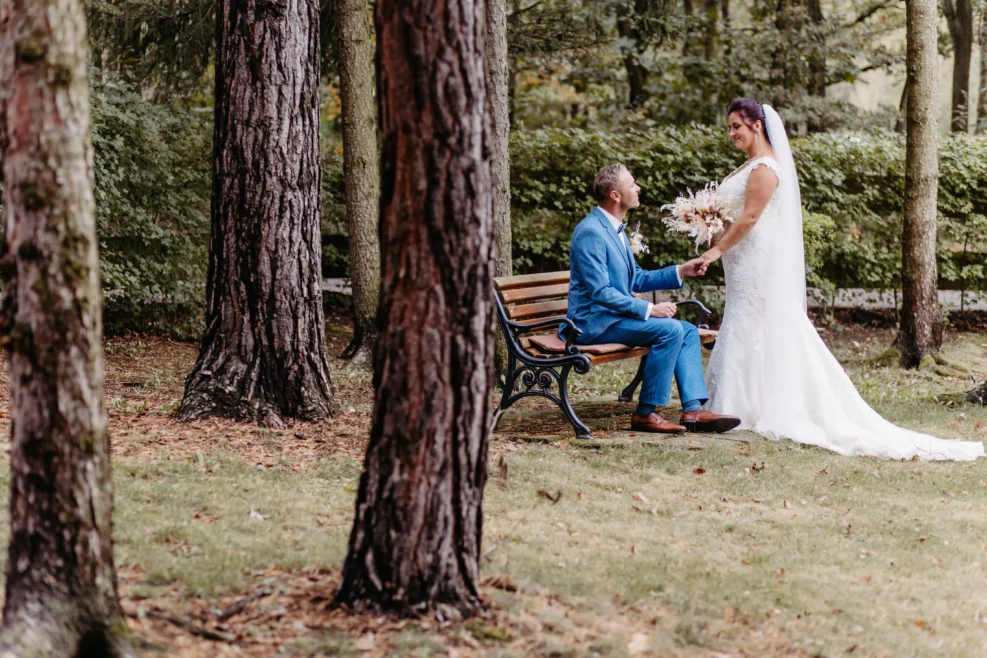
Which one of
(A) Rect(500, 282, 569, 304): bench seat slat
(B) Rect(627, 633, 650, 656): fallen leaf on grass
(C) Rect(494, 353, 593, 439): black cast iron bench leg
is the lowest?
(B) Rect(627, 633, 650, 656): fallen leaf on grass

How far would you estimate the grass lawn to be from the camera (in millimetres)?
3510

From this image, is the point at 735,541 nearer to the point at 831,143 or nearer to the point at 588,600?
the point at 588,600

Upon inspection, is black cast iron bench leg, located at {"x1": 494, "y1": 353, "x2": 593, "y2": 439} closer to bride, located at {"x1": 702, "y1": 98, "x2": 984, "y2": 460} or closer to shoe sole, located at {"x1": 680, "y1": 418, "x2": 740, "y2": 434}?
shoe sole, located at {"x1": 680, "y1": 418, "x2": 740, "y2": 434}

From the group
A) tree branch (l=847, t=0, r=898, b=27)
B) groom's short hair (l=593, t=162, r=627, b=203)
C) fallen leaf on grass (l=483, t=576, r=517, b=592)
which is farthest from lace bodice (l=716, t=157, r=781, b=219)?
tree branch (l=847, t=0, r=898, b=27)

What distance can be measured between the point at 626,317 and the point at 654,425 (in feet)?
2.46

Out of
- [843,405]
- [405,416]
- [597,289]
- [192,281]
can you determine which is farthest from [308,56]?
[192,281]

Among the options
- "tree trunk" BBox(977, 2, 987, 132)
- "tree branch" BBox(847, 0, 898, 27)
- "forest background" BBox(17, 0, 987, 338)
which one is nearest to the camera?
"forest background" BBox(17, 0, 987, 338)

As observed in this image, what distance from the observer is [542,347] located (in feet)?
23.7

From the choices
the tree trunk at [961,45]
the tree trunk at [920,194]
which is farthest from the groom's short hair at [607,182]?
the tree trunk at [961,45]

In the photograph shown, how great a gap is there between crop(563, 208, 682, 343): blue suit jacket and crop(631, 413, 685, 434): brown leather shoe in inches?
25.0

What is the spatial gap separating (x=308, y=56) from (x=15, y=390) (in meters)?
4.18

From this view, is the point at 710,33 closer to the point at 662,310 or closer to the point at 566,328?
the point at 662,310

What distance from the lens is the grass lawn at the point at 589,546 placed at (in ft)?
11.5

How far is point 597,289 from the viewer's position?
6.96 metres
